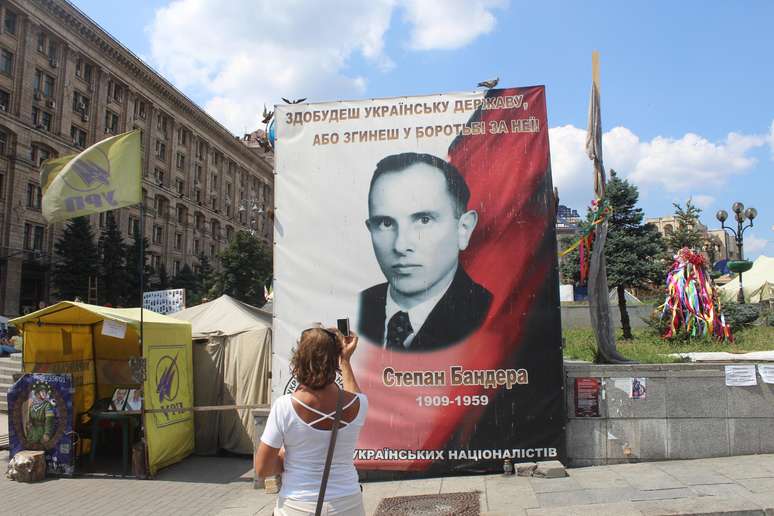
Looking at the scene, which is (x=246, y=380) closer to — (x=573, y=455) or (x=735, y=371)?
(x=573, y=455)

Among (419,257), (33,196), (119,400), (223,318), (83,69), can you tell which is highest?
(83,69)

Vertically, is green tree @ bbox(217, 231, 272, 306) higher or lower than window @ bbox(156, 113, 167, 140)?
lower

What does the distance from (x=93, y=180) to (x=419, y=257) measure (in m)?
5.06

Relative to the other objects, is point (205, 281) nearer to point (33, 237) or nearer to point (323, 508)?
point (33, 237)

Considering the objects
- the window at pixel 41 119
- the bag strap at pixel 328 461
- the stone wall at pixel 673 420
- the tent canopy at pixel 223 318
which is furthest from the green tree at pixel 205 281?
the bag strap at pixel 328 461

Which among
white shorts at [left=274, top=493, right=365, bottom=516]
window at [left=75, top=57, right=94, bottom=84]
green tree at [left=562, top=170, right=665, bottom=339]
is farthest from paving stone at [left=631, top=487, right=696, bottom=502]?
window at [left=75, top=57, right=94, bottom=84]

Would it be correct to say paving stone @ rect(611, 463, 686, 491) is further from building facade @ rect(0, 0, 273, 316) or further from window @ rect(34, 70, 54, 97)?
window @ rect(34, 70, 54, 97)

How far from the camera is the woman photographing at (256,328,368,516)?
115 inches

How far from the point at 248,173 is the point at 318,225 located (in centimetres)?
8235

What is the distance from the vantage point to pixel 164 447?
9.54 meters

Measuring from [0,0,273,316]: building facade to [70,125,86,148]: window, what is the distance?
0.10 meters

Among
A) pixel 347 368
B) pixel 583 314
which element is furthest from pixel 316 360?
pixel 583 314

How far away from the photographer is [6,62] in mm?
45094

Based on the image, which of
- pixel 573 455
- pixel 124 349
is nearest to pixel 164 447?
pixel 124 349
